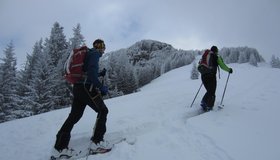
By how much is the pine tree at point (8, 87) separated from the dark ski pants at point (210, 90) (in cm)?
1828

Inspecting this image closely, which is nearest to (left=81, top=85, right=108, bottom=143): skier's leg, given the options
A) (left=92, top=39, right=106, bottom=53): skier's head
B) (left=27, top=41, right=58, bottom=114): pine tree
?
(left=92, top=39, right=106, bottom=53): skier's head

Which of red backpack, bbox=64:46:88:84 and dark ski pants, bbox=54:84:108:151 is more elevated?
red backpack, bbox=64:46:88:84

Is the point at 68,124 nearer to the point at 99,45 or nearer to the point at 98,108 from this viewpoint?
the point at 98,108

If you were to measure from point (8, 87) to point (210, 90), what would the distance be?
74.9 feet

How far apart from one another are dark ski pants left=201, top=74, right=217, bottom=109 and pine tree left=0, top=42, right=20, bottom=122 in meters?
18.3

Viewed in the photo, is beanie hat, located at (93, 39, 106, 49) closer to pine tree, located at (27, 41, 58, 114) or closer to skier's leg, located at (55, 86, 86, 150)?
skier's leg, located at (55, 86, 86, 150)

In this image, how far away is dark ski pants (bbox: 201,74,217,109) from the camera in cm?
841

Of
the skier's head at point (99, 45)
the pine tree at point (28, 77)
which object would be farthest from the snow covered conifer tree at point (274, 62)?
the skier's head at point (99, 45)

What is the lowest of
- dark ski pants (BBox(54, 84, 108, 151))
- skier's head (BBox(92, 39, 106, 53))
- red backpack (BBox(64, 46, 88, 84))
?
dark ski pants (BBox(54, 84, 108, 151))

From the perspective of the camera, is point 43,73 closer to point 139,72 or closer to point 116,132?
point 116,132

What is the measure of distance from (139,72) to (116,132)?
60.5 meters

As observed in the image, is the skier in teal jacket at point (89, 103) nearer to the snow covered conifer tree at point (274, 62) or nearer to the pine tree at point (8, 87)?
the pine tree at point (8, 87)

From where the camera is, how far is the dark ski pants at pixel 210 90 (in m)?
8.41

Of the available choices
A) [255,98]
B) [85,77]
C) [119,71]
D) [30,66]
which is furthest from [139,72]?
[85,77]
